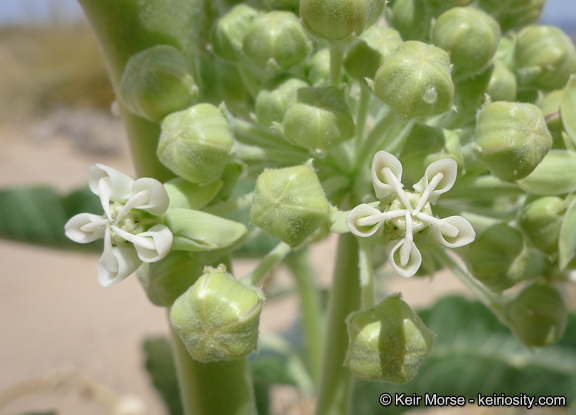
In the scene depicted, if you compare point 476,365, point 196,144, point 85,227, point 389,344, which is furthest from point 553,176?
point 476,365

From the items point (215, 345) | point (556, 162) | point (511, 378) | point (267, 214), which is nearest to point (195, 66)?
point (267, 214)

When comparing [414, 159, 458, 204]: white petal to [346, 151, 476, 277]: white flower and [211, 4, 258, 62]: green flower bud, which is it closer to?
[346, 151, 476, 277]: white flower

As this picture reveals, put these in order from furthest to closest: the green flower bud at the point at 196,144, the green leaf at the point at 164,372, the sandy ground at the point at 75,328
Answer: the sandy ground at the point at 75,328 < the green leaf at the point at 164,372 < the green flower bud at the point at 196,144

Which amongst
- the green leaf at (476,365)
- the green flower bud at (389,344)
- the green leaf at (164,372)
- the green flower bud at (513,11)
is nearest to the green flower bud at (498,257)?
the green flower bud at (389,344)

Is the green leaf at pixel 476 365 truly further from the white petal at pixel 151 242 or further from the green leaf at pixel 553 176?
the white petal at pixel 151 242

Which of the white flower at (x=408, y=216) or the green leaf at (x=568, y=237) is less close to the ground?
the white flower at (x=408, y=216)

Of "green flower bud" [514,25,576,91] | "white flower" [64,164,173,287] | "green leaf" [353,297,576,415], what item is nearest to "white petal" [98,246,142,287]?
"white flower" [64,164,173,287]

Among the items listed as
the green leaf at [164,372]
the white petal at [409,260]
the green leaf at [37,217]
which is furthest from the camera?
the green leaf at [164,372]
